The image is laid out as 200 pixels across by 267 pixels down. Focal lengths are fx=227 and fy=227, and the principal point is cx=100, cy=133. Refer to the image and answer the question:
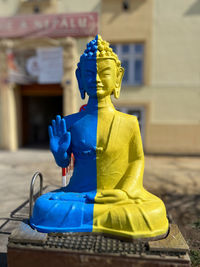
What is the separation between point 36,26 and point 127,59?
381cm

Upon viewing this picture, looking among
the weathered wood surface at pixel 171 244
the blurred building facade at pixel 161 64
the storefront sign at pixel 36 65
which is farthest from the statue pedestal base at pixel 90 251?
the storefront sign at pixel 36 65

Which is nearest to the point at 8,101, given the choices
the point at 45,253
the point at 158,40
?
the point at 158,40

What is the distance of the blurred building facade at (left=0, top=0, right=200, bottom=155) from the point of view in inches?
334

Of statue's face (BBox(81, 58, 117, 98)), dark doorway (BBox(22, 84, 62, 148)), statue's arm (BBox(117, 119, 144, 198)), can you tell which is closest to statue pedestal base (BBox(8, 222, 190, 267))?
statue's arm (BBox(117, 119, 144, 198))

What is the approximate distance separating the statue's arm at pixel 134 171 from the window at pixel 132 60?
692cm

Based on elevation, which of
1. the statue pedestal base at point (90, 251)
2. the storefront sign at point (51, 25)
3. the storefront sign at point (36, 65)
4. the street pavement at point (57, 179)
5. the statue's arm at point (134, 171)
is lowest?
the street pavement at point (57, 179)

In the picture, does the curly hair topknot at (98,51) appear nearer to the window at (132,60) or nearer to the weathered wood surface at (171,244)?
the weathered wood surface at (171,244)

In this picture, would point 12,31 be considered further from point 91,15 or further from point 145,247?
point 145,247

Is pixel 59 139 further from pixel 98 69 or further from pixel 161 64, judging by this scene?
pixel 161 64

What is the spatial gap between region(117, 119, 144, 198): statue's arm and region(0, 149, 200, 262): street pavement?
1.65 m

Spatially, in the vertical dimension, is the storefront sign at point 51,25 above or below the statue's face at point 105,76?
above

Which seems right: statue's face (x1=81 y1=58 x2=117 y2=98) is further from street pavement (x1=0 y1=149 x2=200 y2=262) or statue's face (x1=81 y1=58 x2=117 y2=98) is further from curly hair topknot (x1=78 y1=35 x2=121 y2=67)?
street pavement (x1=0 y1=149 x2=200 y2=262)

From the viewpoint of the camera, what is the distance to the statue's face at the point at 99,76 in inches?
92.8

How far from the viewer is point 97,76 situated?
7.78ft
